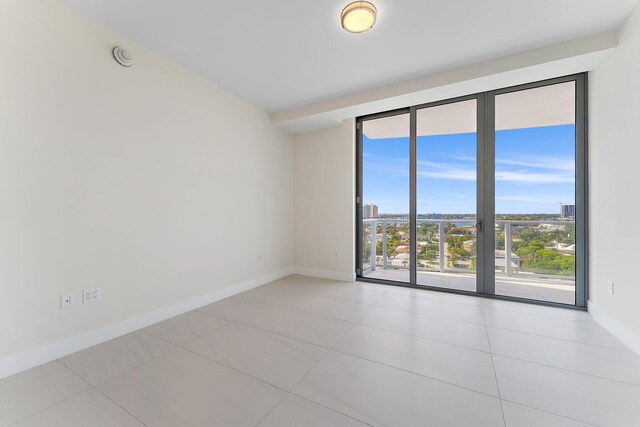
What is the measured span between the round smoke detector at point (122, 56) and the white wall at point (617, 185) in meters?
4.23

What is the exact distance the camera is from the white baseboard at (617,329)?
6.57 feet

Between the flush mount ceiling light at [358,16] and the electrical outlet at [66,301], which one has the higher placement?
the flush mount ceiling light at [358,16]

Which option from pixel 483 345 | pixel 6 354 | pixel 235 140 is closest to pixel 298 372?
pixel 483 345

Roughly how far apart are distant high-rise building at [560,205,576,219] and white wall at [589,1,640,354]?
170 millimetres

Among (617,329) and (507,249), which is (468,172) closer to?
(507,249)

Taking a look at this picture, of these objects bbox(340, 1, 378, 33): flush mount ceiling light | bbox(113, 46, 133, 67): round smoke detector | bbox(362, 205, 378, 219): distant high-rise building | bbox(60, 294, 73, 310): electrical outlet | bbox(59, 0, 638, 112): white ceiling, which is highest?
bbox(59, 0, 638, 112): white ceiling

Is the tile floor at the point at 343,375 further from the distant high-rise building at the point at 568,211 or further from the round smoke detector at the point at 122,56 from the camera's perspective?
the round smoke detector at the point at 122,56

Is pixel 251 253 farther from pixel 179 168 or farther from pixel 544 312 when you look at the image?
pixel 544 312

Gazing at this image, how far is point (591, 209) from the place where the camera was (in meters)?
2.71

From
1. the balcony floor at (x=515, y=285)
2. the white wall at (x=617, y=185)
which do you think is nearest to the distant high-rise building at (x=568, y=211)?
the white wall at (x=617, y=185)

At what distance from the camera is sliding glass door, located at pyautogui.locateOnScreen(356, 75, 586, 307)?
9.70 ft

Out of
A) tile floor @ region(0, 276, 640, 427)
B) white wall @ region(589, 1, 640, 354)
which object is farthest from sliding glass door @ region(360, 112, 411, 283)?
white wall @ region(589, 1, 640, 354)

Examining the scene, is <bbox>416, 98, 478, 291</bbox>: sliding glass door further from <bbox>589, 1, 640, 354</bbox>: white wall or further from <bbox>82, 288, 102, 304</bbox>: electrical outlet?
<bbox>82, 288, 102, 304</bbox>: electrical outlet

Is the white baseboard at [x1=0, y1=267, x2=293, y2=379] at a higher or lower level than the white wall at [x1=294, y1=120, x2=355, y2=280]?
lower
